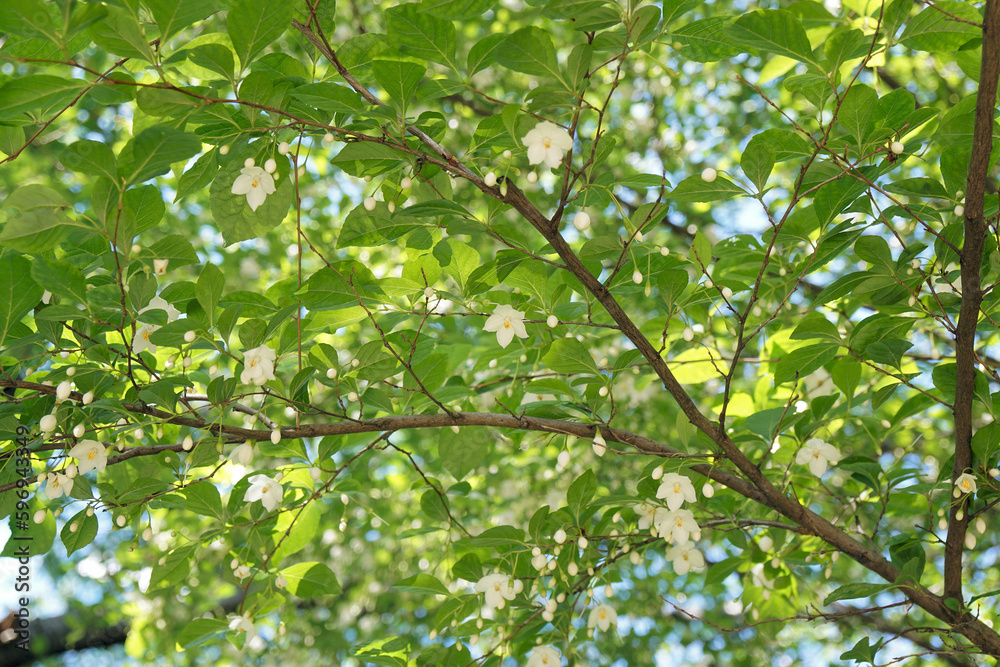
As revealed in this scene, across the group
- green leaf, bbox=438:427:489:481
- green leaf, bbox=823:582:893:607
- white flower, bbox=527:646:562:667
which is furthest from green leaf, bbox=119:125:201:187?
green leaf, bbox=823:582:893:607

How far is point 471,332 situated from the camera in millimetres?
3678

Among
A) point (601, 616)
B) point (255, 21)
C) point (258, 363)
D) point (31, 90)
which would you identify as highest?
point (255, 21)

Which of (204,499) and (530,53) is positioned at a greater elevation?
(530,53)

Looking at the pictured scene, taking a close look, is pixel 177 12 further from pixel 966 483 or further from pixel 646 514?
pixel 966 483

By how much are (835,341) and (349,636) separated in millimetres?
4621

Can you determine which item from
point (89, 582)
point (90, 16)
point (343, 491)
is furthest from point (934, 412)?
point (89, 582)

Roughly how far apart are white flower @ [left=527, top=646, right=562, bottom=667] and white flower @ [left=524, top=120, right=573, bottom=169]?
1.24 m

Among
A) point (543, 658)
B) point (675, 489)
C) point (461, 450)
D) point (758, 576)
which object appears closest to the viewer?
point (675, 489)

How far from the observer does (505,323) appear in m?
1.37

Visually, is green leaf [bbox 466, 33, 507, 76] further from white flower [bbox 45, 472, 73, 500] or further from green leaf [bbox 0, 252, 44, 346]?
white flower [bbox 45, 472, 73, 500]

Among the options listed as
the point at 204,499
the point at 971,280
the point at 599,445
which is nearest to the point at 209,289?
the point at 204,499

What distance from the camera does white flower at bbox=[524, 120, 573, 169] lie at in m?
1.05

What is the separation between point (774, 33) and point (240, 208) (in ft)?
3.44

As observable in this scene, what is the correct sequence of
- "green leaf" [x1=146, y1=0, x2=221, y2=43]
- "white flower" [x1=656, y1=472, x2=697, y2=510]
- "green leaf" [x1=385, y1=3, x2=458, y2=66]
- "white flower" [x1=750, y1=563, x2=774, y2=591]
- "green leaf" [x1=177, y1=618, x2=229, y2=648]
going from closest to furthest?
"green leaf" [x1=146, y1=0, x2=221, y2=43], "green leaf" [x1=385, y1=3, x2=458, y2=66], "white flower" [x1=656, y1=472, x2=697, y2=510], "green leaf" [x1=177, y1=618, x2=229, y2=648], "white flower" [x1=750, y1=563, x2=774, y2=591]
